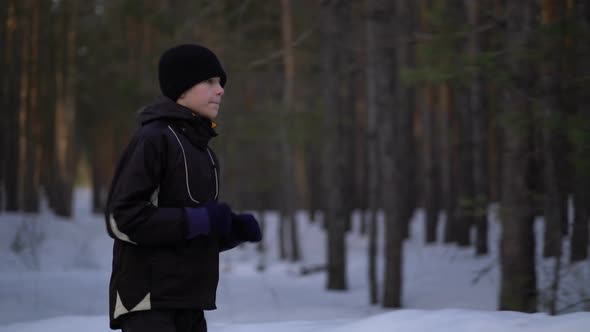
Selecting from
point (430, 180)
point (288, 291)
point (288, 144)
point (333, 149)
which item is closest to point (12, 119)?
point (288, 144)

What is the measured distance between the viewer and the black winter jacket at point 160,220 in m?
2.71

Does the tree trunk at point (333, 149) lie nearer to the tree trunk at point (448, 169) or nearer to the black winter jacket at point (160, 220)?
the tree trunk at point (448, 169)

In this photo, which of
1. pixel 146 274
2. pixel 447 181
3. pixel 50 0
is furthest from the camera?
pixel 50 0

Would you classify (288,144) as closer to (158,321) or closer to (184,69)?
(184,69)

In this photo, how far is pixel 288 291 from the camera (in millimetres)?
14453

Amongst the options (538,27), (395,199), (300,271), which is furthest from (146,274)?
(300,271)

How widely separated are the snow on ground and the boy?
5.84 ft

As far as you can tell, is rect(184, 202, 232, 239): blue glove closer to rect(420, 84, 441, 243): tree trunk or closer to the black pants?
the black pants

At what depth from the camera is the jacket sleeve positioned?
2693mm

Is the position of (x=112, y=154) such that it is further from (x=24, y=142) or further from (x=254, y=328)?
(x=254, y=328)

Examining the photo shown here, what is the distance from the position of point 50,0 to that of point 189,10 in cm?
1018

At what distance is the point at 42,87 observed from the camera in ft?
87.7

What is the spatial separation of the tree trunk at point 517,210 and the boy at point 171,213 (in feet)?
19.0

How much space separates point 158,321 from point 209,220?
0.44 metres
